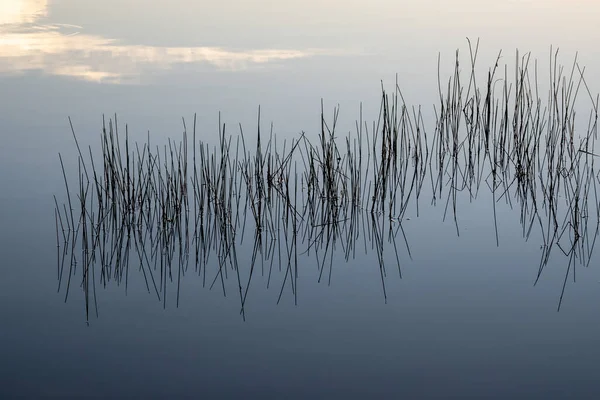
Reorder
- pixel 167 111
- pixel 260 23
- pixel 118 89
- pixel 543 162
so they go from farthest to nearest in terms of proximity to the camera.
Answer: pixel 260 23 → pixel 118 89 → pixel 167 111 → pixel 543 162

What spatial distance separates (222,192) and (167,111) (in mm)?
1641

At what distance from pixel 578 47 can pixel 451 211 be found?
2792 millimetres

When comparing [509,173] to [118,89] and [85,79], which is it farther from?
[85,79]

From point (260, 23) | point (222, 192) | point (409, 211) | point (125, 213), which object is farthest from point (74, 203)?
point (260, 23)

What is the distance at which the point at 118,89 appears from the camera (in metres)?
5.25

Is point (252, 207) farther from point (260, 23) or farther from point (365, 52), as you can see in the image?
point (260, 23)

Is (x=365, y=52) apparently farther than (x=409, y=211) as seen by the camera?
Yes

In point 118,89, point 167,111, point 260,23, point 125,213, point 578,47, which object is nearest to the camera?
point 125,213

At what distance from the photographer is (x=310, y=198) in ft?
11.5

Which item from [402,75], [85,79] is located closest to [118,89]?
[85,79]

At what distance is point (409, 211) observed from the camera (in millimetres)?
3471

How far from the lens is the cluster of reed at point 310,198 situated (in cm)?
300

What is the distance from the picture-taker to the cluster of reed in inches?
118

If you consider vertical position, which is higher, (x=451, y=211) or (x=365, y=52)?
(x=365, y=52)
